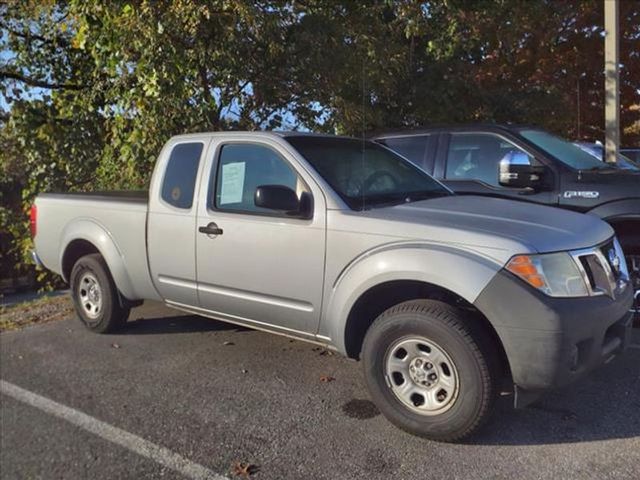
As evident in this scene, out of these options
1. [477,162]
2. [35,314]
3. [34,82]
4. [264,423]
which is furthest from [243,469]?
[34,82]

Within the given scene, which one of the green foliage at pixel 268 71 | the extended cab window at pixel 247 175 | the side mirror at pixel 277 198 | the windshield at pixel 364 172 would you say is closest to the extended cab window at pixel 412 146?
the green foliage at pixel 268 71

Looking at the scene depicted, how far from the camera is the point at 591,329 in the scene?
10.3 ft

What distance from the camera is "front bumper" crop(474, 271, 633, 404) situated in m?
3.04

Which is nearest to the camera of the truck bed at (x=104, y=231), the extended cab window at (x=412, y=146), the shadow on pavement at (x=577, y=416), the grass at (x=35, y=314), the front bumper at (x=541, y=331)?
the front bumper at (x=541, y=331)

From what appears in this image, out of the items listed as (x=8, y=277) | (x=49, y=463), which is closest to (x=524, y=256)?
(x=49, y=463)

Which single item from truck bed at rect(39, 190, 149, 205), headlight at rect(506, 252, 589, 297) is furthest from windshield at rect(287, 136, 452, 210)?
truck bed at rect(39, 190, 149, 205)

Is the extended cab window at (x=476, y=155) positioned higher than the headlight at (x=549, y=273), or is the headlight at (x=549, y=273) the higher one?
the extended cab window at (x=476, y=155)

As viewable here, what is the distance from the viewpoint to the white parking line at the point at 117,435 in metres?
3.20

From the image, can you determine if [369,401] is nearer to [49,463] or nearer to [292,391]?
[292,391]

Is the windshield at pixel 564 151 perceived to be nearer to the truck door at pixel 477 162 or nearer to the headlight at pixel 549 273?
the truck door at pixel 477 162

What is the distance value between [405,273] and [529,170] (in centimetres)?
276

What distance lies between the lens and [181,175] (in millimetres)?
4859

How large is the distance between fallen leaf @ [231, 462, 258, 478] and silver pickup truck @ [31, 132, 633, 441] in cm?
84

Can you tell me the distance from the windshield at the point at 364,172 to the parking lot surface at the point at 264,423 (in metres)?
1.33
